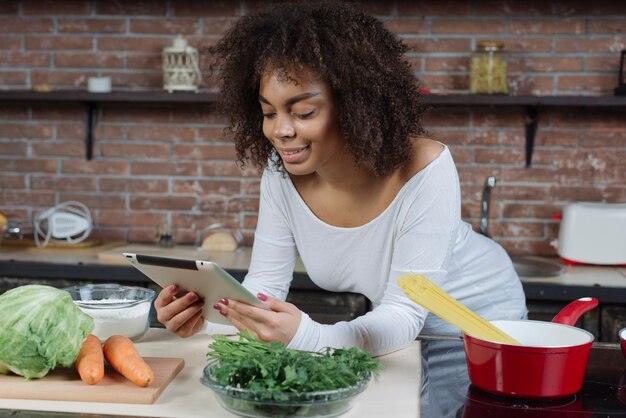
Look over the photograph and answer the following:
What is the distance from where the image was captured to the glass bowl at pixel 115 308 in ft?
5.22

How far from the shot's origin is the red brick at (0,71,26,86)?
350cm

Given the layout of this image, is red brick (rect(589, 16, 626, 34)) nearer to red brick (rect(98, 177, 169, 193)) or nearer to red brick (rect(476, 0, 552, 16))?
red brick (rect(476, 0, 552, 16))

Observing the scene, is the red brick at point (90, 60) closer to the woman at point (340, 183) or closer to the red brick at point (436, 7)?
the red brick at point (436, 7)

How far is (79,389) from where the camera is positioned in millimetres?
1285

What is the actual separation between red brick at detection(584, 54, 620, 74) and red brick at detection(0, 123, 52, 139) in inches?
85.2

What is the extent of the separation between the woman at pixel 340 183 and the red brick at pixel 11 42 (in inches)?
73.9

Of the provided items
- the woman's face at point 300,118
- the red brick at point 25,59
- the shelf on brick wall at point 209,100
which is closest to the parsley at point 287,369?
the woman's face at point 300,118

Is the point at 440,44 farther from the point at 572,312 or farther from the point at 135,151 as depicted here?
the point at 572,312

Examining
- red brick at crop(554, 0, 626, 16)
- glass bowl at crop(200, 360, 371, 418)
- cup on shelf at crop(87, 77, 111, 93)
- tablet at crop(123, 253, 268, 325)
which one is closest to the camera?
glass bowl at crop(200, 360, 371, 418)

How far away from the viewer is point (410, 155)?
1.82m

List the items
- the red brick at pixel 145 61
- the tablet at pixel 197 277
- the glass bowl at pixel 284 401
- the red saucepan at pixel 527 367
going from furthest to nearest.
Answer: the red brick at pixel 145 61, the tablet at pixel 197 277, the red saucepan at pixel 527 367, the glass bowl at pixel 284 401

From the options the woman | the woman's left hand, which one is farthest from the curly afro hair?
the woman's left hand

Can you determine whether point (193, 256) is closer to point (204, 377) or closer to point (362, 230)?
point (362, 230)

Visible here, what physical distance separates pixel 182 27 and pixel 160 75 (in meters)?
0.21
